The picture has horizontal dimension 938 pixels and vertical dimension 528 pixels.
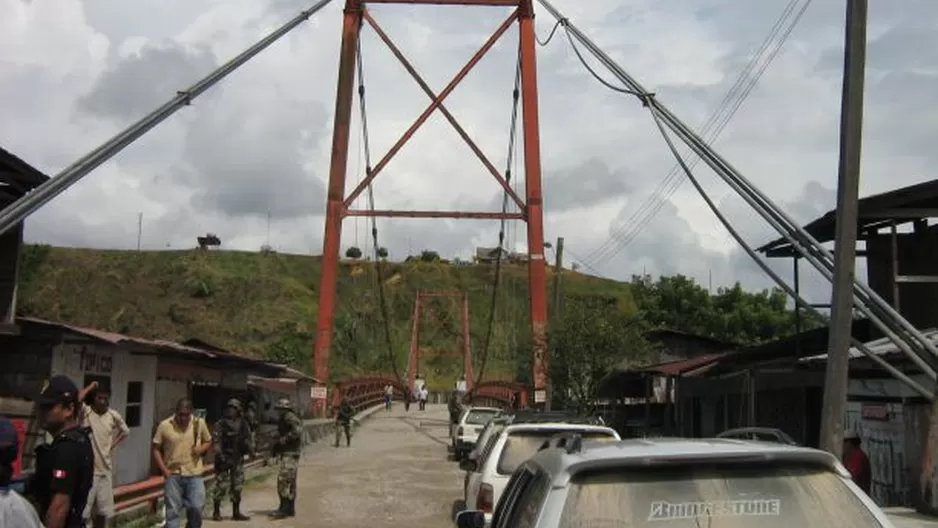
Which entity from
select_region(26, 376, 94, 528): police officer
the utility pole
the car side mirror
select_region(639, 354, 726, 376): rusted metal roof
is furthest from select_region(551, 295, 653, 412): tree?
select_region(26, 376, 94, 528): police officer

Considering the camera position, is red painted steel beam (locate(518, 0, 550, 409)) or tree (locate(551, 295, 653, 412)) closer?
tree (locate(551, 295, 653, 412))

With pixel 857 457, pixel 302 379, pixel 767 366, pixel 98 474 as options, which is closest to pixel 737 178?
pixel 767 366

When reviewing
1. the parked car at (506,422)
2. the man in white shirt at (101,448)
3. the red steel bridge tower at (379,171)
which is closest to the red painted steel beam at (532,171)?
the red steel bridge tower at (379,171)

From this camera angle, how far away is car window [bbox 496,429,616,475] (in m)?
9.77

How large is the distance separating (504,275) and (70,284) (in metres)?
46.9

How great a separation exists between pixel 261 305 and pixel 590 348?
73.1 meters

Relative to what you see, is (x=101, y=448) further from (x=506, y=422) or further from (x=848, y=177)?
(x=848, y=177)

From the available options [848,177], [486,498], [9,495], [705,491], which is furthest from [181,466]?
[705,491]

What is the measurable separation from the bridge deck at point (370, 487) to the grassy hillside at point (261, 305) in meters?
52.3

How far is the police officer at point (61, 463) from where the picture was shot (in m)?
4.97

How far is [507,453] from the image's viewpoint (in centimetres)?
989

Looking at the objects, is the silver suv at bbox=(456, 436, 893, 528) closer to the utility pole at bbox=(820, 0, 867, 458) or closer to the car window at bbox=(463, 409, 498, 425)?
the utility pole at bbox=(820, 0, 867, 458)

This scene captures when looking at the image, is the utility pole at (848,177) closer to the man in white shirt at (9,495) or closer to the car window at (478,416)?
the man in white shirt at (9,495)

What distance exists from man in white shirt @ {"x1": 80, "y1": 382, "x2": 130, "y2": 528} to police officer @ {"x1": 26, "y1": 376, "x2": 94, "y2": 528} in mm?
3562
